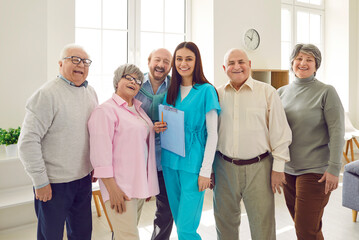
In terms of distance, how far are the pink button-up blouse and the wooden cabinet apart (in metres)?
3.17

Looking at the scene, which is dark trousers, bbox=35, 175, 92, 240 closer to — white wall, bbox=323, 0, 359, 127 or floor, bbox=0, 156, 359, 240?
floor, bbox=0, 156, 359, 240

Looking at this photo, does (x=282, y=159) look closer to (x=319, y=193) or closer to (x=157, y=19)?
(x=319, y=193)

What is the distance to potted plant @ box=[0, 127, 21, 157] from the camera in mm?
2652

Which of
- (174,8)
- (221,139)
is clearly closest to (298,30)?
(174,8)

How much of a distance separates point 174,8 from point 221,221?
330cm

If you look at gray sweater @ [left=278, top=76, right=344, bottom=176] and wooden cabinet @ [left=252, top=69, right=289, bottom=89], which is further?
wooden cabinet @ [left=252, top=69, right=289, bottom=89]

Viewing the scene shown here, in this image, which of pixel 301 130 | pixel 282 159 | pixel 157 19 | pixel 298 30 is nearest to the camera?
pixel 282 159

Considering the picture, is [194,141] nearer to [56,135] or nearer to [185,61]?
[185,61]

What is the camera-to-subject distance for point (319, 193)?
1.86 meters

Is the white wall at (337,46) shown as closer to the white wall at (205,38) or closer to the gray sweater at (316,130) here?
the white wall at (205,38)

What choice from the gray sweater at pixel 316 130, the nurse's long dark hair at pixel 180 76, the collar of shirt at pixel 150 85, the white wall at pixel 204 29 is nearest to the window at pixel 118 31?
the white wall at pixel 204 29

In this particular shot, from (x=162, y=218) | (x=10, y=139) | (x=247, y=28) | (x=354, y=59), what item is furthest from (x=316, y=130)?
(x=354, y=59)

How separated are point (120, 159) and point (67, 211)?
45 cm

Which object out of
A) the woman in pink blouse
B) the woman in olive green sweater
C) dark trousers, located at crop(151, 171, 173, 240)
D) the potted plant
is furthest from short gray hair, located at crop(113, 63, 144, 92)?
the potted plant
